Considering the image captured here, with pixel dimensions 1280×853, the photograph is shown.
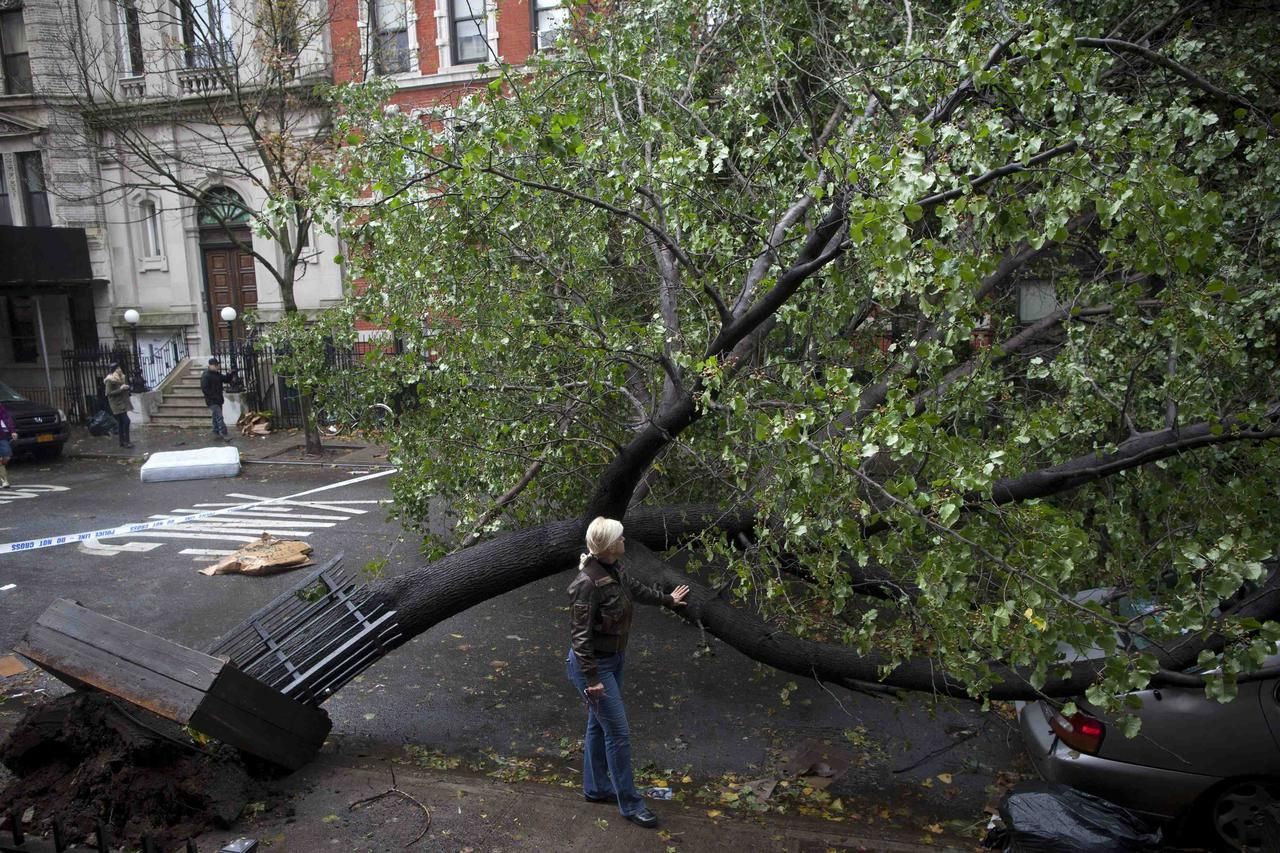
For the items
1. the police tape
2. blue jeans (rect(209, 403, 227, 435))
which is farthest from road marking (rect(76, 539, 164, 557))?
blue jeans (rect(209, 403, 227, 435))

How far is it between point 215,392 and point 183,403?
11.6ft

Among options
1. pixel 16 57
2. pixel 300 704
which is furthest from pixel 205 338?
pixel 300 704

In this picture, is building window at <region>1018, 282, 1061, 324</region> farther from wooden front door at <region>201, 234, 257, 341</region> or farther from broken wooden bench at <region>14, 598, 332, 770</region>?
wooden front door at <region>201, 234, 257, 341</region>

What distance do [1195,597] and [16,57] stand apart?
98.2 ft

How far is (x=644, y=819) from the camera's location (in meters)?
5.12

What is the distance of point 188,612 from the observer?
30.6 feet

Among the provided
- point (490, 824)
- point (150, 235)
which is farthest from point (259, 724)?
point (150, 235)

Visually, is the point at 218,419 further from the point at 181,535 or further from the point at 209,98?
the point at 181,535

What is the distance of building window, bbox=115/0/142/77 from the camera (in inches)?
877

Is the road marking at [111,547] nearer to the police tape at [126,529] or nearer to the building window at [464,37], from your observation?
the police tape at [126,529]

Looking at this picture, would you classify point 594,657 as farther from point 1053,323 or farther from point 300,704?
point 1053,323

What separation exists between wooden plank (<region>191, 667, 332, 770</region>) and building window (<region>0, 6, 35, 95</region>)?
1003 inches

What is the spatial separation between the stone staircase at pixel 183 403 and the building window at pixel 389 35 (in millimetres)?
8865

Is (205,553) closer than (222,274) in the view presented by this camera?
Yes
